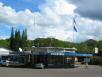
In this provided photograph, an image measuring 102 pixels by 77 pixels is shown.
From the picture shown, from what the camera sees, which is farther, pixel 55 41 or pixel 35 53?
pixel 55 41

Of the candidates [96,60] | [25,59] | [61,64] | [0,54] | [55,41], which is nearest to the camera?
[61,64]

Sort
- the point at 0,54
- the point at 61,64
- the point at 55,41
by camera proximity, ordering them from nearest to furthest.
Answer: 1. the point at 61,64
2. the point at 0,54
3. the point at 55,41

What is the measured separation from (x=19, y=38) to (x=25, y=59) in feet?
194

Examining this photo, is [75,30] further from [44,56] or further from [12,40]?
[12,40]

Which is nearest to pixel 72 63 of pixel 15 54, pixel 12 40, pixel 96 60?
pixel 15 54

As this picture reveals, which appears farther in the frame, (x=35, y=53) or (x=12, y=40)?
(x=12, y=40)

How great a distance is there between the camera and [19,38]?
5969 inches

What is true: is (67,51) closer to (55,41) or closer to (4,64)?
(4,64)

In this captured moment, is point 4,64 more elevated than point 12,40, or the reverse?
point 12,40

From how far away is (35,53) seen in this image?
84.8 meters

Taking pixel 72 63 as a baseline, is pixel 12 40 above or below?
above

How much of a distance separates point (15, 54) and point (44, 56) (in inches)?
422

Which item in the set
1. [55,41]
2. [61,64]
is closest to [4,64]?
[61,64]

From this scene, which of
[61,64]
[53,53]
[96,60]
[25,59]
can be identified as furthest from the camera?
[96,60]
